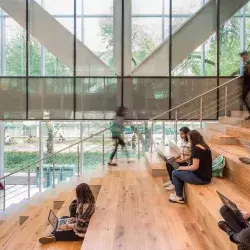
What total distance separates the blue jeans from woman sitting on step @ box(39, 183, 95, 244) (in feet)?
3.94

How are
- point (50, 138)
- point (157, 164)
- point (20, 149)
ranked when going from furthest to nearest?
1. point (20, 149)
2. point (50, 138)
3. point (157, 164)

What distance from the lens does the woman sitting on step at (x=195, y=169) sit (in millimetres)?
3922

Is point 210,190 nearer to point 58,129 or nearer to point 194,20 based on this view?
point 194,20

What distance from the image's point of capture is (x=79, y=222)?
3.71 meters

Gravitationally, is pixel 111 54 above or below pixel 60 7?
below

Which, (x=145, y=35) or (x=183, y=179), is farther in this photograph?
(x=145, y=35)

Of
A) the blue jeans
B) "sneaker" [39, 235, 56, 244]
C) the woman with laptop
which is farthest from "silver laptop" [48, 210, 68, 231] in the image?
the woman with laptop

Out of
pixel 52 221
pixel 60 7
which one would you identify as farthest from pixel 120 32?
pixel 52 221

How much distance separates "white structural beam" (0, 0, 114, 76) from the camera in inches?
333

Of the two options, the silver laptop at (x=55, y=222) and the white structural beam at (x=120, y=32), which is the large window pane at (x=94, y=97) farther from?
the silver laptop at (x=55, y=222)

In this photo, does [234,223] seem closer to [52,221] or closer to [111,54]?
[52,221]

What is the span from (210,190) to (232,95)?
4980 mm

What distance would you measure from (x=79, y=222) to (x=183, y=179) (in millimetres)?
1471

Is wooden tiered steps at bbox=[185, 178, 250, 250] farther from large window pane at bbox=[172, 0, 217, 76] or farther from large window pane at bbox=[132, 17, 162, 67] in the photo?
large window pane at bbox=[132, 17, 162, 67]
